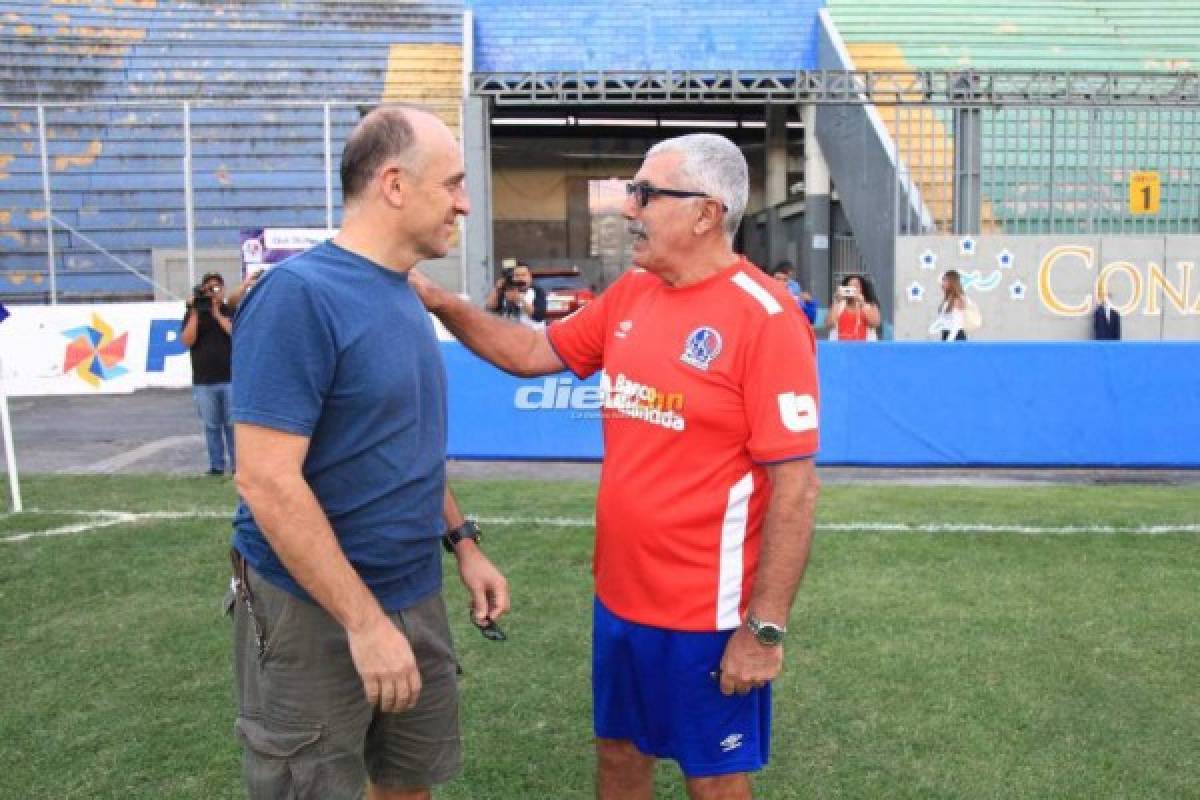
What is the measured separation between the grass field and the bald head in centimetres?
241

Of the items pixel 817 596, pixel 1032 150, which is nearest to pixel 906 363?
pixel 817 596

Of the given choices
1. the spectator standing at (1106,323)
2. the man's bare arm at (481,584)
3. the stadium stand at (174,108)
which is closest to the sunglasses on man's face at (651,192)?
the man's bare arm at (481,584)

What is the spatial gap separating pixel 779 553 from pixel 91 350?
1601cm

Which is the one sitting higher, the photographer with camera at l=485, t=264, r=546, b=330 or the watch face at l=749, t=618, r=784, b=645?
the photographer with camera at l=485, t=264, r=546, b=330

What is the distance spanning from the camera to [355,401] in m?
2.45

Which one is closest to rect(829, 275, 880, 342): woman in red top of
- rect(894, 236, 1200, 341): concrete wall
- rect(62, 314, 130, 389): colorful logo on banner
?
rect(894, 236, 1200, 341): concrete wall

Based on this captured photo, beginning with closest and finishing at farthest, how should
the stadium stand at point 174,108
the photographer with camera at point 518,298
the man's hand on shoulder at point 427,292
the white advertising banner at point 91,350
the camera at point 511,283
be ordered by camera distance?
1. the man's hand on shoulder at point 427,292
2. the photographer with camera at point 518,298
3. the camera at point 511,283
4. the white advertising banner at point 91,350
5. the stadium stand at point 174,108

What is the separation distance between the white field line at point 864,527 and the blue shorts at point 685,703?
4.86 meters

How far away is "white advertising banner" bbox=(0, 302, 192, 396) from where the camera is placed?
1659 cm

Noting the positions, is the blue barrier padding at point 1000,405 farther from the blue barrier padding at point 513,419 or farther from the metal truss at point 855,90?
the metal truss at point 855,90

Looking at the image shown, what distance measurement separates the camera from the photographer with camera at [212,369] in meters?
10.5

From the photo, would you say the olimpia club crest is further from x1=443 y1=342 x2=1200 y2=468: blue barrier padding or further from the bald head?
x1=443 y1=342 x2=1200 y2=468: blue barrier padding

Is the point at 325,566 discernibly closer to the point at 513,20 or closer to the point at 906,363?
the point at 906,363

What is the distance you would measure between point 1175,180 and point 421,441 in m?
21.1
